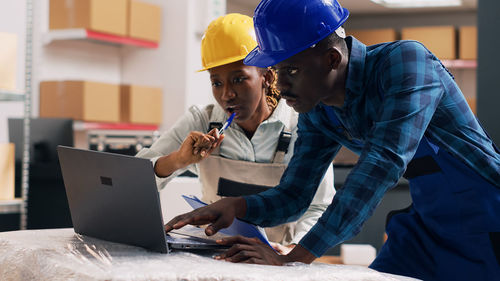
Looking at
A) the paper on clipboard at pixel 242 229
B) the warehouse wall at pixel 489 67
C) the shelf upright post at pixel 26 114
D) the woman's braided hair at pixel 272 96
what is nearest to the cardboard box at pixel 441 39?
the shelf upright post at pixel 26 114

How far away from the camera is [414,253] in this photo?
1.39m

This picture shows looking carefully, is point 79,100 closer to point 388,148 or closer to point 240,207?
point 240,207

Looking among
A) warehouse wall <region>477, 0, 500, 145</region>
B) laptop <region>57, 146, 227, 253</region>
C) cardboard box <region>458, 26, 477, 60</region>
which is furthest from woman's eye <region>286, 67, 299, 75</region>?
cardboard box <region>458, 26, 477, 60</region>

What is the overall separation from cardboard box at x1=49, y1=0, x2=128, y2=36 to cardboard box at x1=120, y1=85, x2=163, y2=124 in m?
0.46

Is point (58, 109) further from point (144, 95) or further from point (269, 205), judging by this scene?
point (269, 205)

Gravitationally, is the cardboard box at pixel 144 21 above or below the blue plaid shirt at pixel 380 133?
above

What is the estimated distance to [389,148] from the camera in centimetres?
112

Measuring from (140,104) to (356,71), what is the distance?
140 inches

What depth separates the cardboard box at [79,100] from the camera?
425 cm

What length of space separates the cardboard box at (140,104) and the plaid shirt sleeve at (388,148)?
363 centimetres

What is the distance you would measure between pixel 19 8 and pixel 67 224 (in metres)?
1.57

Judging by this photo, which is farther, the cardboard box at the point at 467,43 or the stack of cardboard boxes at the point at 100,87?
the cardboard box at the point at 467,43

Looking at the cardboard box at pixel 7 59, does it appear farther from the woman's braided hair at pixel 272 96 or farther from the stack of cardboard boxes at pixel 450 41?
the stack of cardboard boxes at pixel 450 41

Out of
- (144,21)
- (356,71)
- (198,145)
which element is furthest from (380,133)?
(144,21)
